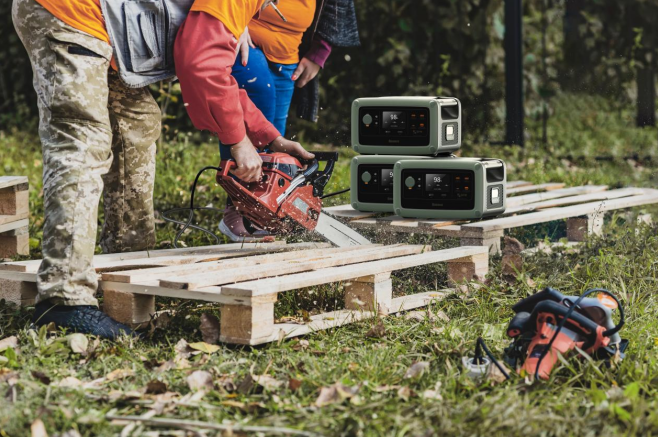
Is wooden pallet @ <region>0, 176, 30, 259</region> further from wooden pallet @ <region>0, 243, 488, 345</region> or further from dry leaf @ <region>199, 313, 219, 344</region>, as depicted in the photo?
dry leaf @ <region>199, 313, 219, 344</region>

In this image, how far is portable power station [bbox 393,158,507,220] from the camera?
163 inches

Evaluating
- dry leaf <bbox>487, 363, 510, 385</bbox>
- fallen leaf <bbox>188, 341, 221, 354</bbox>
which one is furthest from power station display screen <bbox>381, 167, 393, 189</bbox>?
dry leaf <bbox>487, 363, 510, 385</bbox>

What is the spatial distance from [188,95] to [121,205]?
26.7 inches

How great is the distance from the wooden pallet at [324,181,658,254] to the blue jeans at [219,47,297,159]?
0.60 metres

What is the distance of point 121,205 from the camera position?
161 inches

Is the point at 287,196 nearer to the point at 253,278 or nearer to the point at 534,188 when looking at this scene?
the point at 253,278

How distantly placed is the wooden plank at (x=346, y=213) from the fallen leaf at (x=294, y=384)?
6.34ft

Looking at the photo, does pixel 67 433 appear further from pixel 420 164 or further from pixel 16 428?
pixel 420 164

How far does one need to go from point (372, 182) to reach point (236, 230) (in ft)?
2.40

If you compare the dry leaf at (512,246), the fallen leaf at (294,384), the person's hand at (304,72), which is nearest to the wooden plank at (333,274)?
the dry leaf at (512,246)

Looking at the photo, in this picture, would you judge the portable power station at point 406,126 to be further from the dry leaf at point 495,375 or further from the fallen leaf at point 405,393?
the fallen leaf at point 405,393

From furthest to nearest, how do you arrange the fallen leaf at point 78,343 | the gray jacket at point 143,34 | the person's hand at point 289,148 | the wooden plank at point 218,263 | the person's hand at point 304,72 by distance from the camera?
the person's hand at point 304,72 < the person's hand at point 289,148 < the gray jacket at point 143,34 < the wooden plank at point 218,263 < the fallen leaf at point 78,343

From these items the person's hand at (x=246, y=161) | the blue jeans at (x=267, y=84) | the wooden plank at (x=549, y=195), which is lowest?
the wooden plank at (x=549, y=195)

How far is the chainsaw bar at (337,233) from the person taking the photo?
4.33 m
